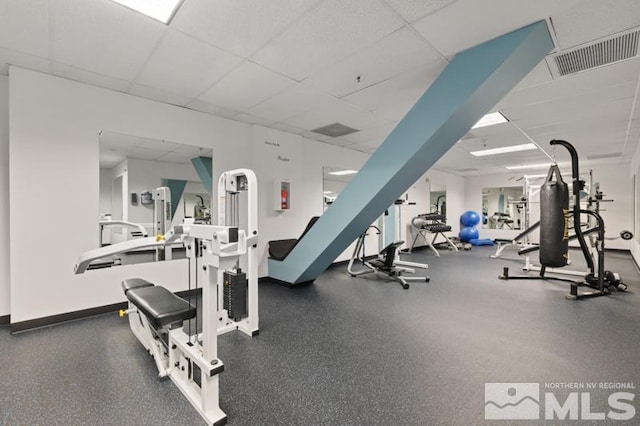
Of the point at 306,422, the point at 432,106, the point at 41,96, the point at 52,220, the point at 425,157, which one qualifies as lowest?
the point at 306,422

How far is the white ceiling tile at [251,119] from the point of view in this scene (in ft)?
13.6

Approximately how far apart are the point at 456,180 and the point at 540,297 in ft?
23.7

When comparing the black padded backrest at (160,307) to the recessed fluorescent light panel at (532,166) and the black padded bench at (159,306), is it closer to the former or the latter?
the black padded bench at (159,306)

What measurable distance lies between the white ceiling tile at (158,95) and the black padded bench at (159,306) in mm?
2202

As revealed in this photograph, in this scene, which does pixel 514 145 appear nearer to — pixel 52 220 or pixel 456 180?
pixel 456 180

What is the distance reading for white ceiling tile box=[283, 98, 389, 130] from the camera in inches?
153

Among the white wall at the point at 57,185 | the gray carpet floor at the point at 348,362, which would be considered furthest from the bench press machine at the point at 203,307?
the white wall at the point at 57,185

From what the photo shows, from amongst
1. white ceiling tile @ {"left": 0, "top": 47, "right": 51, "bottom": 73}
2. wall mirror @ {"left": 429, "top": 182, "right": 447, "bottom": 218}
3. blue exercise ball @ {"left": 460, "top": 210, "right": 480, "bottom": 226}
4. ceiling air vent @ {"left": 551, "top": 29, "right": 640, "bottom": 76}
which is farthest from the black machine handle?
blue exercise ball @ {"left": 460, "top": 210, "right": 480, "bottom": 226}

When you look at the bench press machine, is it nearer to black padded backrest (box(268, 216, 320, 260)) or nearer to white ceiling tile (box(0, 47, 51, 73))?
black padded backrest (box(268, 216, 320, 260))

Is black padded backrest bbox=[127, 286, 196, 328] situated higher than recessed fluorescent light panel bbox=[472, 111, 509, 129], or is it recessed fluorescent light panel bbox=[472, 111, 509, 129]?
recessed fluorescent light panel bbox=[472, 111, 509, 129]

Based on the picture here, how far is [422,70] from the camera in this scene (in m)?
2.86

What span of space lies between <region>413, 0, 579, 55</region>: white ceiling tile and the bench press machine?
6.15 ft

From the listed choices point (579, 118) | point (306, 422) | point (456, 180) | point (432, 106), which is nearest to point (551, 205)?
point (579, 118)

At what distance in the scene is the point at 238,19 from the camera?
6.89ft
